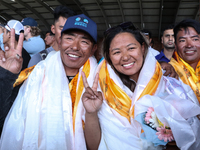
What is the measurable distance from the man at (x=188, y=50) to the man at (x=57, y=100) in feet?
4.30

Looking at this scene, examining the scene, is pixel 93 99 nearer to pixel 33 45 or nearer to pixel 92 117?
pixel 92 117

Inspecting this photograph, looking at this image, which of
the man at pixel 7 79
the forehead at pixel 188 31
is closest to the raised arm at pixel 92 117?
the man at pixel 7 79

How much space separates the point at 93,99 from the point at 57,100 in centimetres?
40

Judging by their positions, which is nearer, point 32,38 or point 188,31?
point 188,31

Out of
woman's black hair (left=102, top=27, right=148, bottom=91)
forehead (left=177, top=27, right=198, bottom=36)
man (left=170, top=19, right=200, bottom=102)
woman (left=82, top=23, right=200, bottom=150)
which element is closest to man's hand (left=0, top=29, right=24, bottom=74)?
woman (left=82, top=23, right=200, bottom=150)

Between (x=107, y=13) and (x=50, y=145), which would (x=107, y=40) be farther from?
(x=107, y=13)

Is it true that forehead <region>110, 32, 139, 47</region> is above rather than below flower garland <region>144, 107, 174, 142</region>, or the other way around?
above

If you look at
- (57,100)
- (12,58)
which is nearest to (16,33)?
(12,58)

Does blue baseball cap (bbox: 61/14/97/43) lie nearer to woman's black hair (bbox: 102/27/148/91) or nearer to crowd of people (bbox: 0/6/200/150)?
crowd of people (bbox: 0/6/200/150)

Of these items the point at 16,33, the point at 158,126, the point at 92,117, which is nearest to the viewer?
the point at 158,126

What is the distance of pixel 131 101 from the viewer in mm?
1972

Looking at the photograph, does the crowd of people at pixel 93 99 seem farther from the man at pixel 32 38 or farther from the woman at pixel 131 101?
the man at pixel 32 38

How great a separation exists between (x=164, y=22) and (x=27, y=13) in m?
12.1

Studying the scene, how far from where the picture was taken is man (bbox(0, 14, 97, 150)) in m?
1.87
